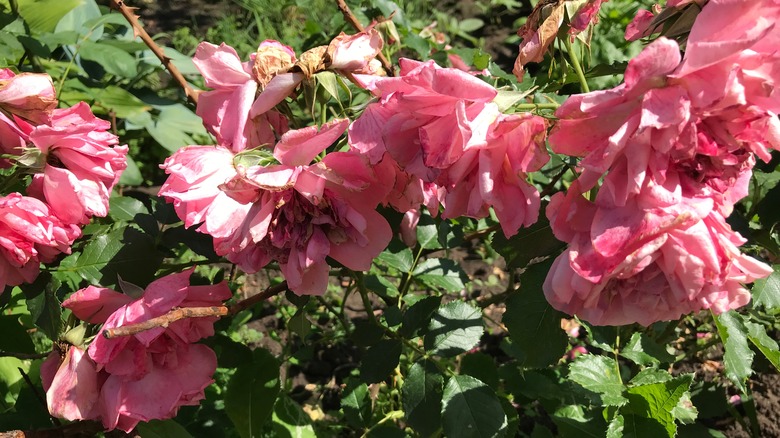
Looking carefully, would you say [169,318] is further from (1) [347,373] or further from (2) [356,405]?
Result: (1) [347,373]

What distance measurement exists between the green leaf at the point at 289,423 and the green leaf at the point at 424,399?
51 cm

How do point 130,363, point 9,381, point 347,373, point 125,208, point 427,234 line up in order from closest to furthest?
1. point 130,363
2. point 125,208
3. point 427,234
4. point 9,381
5. point 347,373

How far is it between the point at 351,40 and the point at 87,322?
443 millimetres

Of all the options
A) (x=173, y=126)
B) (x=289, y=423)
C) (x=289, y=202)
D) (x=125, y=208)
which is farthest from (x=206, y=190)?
(x=173, y=126)

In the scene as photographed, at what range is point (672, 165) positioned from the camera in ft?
1.70

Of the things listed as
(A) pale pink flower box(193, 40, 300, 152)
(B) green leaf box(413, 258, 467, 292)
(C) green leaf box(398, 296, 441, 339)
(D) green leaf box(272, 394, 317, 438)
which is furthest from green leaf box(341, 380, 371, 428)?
(A) pale pink flower box(193, 40, 300, 152)

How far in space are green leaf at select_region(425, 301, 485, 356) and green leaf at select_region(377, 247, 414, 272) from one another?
0.65 feet

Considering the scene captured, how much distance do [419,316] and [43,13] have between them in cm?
117

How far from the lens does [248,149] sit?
0.68 meters

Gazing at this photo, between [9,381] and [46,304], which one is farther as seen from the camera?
[9,381]

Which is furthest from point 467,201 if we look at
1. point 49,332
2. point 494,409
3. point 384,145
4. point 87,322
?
point 49,332

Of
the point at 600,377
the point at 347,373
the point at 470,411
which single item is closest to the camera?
the point at 470,411

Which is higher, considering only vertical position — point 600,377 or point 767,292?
point 767,292

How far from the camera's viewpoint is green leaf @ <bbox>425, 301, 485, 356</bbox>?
0.94 meters
